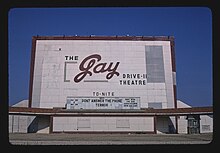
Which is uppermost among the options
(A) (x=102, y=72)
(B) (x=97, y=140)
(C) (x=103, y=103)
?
(A) (x=102, y=72)

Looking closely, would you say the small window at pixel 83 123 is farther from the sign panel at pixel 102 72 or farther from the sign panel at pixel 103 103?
the sign panel at pixel 102 72

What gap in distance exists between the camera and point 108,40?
28312 mm

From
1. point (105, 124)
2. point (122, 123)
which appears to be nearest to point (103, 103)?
point (105, 124)

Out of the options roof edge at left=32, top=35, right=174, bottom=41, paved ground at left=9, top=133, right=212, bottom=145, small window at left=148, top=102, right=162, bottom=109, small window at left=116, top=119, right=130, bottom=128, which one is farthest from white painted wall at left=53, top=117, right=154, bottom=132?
paved ground at left=9, top=133, right=212, bottom=145

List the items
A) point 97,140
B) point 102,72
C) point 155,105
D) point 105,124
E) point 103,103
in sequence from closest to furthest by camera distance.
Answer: point 97,140, point 105,124, point 103,103, point 155,105, point 102,72

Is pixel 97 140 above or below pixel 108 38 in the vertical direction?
below

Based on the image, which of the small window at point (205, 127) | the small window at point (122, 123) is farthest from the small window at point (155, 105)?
the small window at point (205, 127)

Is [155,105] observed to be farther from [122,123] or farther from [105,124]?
[105,124]

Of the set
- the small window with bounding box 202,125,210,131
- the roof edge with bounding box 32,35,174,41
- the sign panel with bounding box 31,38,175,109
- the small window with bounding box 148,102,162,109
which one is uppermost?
the roof edge with bounding box 32,35,174,41

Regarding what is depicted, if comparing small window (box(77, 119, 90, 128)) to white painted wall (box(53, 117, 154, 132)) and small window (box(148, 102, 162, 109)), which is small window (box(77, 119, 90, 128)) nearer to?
white painted wall (box(53, 117, 154, 132))
